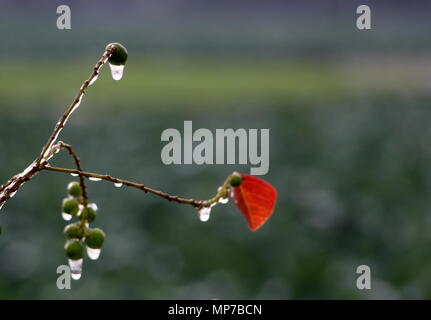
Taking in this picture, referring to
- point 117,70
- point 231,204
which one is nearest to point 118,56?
point 117,70

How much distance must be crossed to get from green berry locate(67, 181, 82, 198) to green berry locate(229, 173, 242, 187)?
284mm

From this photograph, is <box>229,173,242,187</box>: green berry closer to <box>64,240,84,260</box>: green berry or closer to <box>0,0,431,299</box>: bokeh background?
<box>64,240,84,260</box>: green berry

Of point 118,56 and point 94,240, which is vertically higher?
point 118,56

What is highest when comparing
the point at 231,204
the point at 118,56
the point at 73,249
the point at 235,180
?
the point at 231,204

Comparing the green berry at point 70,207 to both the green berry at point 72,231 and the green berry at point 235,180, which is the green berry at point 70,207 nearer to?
the green berry at point 72,231

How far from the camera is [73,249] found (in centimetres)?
121

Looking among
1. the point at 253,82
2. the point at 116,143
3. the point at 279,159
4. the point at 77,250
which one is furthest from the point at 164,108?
the point at 77,250

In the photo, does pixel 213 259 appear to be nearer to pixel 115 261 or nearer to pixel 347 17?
pixel 115 261

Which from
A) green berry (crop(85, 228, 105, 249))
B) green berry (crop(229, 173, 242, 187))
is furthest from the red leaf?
green berry (crop(85, 228, 105, 249))

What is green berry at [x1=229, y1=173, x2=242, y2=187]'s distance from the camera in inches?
47.3

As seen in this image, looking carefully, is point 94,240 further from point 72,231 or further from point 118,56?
point 118,56

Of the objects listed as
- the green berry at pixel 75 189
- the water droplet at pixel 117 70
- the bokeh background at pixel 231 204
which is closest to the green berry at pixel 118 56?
the water droplet at pixel 117 70

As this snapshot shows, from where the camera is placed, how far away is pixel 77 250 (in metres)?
1.22

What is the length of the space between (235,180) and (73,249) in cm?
30
